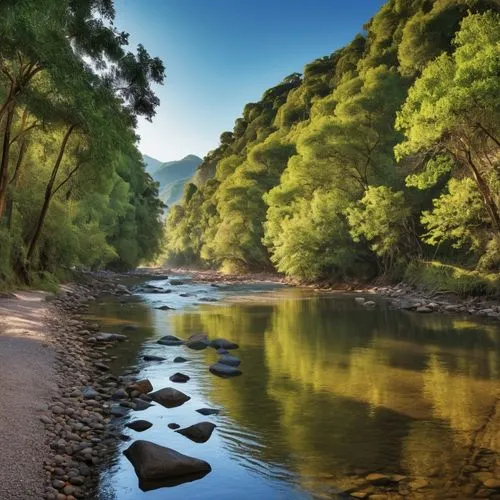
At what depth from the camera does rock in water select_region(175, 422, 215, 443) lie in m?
7.49

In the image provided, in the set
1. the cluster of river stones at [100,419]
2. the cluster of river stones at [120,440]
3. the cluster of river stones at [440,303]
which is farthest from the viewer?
the cluster of river stones at [440,303]

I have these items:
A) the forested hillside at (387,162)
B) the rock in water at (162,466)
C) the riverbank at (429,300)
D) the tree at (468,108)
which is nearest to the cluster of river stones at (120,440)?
the rock in water at (162,466)

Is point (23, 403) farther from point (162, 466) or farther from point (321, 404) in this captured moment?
point (321, 404)

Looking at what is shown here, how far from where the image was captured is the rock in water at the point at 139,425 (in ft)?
25.8

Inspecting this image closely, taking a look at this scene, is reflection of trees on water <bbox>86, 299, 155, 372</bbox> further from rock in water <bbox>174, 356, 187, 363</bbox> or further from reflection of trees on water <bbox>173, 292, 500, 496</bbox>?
→ reflection of trees on water <bbox>173, 292, 500, 496</bbox>

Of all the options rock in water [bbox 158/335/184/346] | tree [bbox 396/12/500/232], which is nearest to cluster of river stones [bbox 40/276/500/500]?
rock in water [bbox 158/335/184/346]

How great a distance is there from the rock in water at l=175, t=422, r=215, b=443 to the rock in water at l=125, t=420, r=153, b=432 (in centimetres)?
55

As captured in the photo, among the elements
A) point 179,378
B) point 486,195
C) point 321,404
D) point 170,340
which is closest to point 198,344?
point 170,340

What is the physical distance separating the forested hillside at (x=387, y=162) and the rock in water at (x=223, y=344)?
37.1 ft

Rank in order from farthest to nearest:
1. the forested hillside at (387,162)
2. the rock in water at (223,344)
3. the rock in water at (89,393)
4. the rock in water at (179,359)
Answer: the forested hillside at (387,162), the rock in water at (223,344), the rock in water at (179,359), the rock in water at (89,393)

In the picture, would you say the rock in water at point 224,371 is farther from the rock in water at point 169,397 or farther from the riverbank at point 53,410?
the riverbank at point 53,410

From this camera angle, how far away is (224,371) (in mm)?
11430

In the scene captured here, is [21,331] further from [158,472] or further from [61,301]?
[61,301]

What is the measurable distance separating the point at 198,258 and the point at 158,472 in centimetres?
8709
